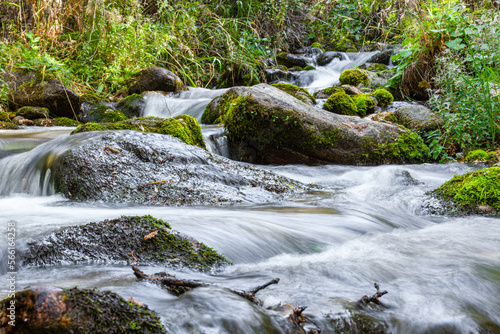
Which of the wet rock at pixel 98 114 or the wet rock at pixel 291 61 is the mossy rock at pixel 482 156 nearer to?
the wet rock at pixel 98 114

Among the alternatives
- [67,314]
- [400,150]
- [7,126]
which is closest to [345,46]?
[400,150]

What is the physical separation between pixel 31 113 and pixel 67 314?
7469 millimetres

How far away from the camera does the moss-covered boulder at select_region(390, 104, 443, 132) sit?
6449 mm

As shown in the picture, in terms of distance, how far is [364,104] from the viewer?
7.70 meters

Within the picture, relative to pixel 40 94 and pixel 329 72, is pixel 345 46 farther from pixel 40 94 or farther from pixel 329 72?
pixel 40 94

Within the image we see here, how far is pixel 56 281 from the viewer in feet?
5.97

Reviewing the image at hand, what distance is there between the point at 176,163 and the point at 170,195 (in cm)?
43

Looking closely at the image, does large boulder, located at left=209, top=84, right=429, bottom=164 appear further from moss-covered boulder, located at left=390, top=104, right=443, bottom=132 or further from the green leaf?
the green leaf

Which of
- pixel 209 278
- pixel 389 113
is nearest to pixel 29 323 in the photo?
pixel 209 278

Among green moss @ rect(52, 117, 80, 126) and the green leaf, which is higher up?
the green leaf

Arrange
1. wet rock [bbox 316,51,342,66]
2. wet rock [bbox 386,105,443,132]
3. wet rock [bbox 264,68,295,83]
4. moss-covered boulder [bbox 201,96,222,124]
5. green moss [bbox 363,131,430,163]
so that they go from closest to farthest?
green moss [bbox 363,131,430,163], wet rock [bbox 386,105,443,132], moss-covered boulder [bbox 201,96,222,124], wet rock [bbox 264,68,295,83], wet rock [bbox 316,51,342,66]

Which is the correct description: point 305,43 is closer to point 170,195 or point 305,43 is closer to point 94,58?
point 94,58

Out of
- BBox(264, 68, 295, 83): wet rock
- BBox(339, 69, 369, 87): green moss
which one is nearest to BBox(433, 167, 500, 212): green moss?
BBox(339, 69, 369, 87): green moss

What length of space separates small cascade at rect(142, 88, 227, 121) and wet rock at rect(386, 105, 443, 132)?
3690 mm
